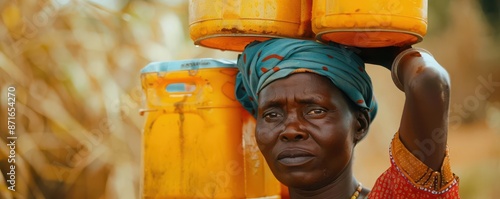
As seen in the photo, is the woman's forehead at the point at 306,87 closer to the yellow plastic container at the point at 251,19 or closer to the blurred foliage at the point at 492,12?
the yellow plastic container at the point at 251,19

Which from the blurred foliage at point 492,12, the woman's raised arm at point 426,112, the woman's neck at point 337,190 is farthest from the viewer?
the blurred foliage at point 492,12

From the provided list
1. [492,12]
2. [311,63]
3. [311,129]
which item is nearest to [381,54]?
[311,63]

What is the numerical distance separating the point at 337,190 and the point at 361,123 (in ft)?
0.92

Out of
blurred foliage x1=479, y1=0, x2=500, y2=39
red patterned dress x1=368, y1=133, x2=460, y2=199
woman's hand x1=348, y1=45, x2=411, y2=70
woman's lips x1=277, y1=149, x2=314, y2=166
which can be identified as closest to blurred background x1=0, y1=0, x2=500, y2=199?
blurred foliage x1=479, y1=0, x2=500, y2=39

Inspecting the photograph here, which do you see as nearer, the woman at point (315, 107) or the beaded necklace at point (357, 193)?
the woman at point (315, 107)

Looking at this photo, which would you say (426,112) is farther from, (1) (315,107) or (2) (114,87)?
(2) (114,87)

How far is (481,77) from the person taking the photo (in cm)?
599

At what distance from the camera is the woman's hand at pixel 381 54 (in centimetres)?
308

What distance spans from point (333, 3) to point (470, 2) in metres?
3.42

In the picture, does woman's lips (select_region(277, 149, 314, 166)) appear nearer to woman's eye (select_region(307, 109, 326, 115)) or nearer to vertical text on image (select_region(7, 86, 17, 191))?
woman's eye (select_region(307, 109, 326, 115))

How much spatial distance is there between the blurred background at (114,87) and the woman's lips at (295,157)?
123 inches

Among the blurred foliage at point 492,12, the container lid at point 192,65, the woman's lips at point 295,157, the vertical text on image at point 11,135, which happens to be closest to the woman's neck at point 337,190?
the woman's lips at point 295,157

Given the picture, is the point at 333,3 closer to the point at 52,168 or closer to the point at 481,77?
the point at 481,77

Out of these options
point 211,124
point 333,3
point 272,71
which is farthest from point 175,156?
point 333,3
